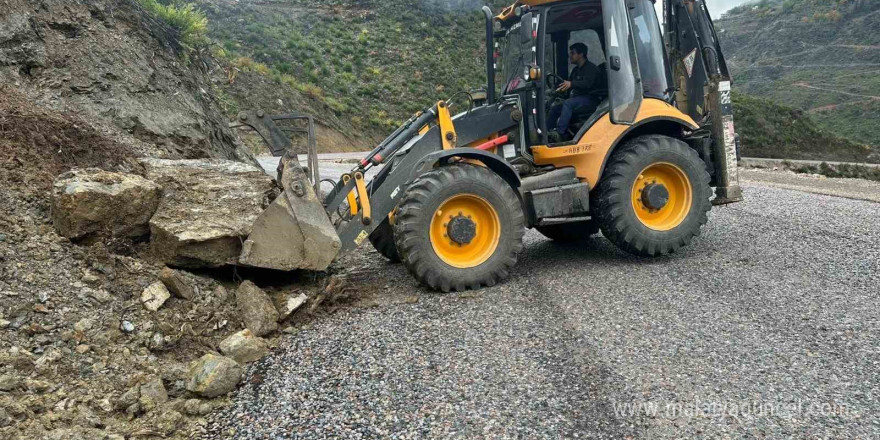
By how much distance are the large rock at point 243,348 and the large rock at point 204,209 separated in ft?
2.89

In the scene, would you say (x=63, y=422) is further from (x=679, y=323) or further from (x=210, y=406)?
(x=679, y=323)

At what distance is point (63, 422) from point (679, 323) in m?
3.53

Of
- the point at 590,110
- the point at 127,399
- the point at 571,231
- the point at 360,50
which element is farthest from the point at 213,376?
the point at 360,50

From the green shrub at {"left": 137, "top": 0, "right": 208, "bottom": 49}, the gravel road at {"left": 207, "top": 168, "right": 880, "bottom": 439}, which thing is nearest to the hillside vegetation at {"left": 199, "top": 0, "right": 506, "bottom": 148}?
the green shrub at {"left": 137, "top": 0, "right": 208, "bottom": 49}

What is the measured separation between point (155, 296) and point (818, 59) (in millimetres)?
62015

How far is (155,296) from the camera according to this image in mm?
4176

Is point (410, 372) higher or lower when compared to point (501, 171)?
lower

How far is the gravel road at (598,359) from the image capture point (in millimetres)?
2953

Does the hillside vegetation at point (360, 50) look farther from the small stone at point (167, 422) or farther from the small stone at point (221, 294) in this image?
the small stone at point (167, 422)

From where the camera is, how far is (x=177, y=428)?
306cm

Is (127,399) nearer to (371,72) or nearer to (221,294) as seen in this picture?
(221,294)

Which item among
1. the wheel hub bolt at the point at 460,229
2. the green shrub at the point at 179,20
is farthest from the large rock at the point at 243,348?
the green shrub at the point at 179,20

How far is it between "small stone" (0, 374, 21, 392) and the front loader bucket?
5.44 ft

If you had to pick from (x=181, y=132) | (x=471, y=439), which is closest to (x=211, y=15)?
(x=181, y=132)
